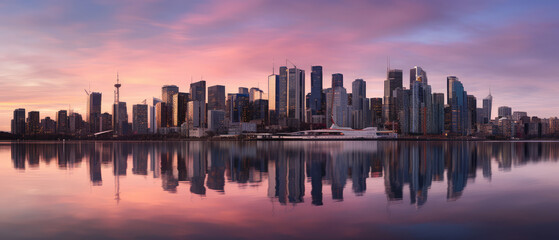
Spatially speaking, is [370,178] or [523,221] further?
[370,178]

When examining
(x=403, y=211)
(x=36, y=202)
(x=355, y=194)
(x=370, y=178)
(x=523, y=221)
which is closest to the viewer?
(x=523, y=221)

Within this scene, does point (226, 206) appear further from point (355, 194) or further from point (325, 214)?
point (355, 194)

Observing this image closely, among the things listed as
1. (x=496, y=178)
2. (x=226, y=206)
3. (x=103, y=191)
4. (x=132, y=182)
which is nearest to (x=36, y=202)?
(x=103, y=191)

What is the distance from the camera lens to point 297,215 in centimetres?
2261

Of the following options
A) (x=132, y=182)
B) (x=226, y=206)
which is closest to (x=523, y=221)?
(x=226, y=206)

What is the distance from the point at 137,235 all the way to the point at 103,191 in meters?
16.3

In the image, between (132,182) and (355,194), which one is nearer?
(355,194)

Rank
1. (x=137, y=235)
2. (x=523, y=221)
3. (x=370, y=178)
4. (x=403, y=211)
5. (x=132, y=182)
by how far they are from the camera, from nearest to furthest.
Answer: (x=137, y=235)
(x=523, y=221)
(x=403, y=211)
(x=132, y=182)
(x=370, y=178)

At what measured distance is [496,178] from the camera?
4297cm

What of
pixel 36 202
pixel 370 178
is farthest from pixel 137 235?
pixel 370 178

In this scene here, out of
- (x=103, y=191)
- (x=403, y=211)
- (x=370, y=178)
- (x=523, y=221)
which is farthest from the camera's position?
(x=370, y=178)

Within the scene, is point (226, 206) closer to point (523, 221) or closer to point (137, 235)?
point (137, 235)

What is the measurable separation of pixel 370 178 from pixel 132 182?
2371 cm

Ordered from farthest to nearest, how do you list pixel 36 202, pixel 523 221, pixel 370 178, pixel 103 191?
pixel 370 178 < pixel 103 191 < pixel 36 202 < pixel 523 221
